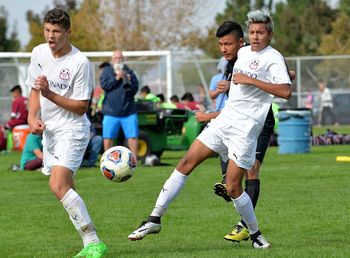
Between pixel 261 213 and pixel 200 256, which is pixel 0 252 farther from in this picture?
pixel 261 213

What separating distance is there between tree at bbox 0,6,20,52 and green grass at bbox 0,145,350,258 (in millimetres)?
51201

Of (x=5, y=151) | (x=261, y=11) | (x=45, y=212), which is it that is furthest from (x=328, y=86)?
(x=261, y=11)

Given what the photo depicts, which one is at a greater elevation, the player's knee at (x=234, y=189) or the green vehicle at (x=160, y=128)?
the player's knee at (x=234, y=189)

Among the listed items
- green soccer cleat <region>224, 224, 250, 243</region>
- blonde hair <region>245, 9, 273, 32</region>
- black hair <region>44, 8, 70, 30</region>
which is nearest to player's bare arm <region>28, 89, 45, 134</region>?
black hair <region>44, 8, 70, 30</region>

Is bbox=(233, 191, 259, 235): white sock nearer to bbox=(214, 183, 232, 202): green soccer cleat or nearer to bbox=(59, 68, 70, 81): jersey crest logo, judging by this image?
bbox=(214, 183, 232, 202): green soccer cleat

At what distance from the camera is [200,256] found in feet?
30.0

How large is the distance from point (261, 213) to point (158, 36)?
41.7 metres

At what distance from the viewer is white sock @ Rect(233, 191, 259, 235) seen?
9.55 metres

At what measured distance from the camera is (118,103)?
1991cm

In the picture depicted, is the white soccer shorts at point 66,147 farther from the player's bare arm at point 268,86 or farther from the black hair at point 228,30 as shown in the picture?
the black hair at point 228,30

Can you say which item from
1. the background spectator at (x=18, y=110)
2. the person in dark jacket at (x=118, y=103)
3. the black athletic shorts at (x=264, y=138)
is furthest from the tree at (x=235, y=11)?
the black athletic shorts at (x=264, y=138)

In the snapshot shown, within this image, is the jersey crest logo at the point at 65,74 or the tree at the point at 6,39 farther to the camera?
the tree at the point at 6,39

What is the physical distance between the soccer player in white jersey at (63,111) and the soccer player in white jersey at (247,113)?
79cm

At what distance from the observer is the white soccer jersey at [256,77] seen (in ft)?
30.8
